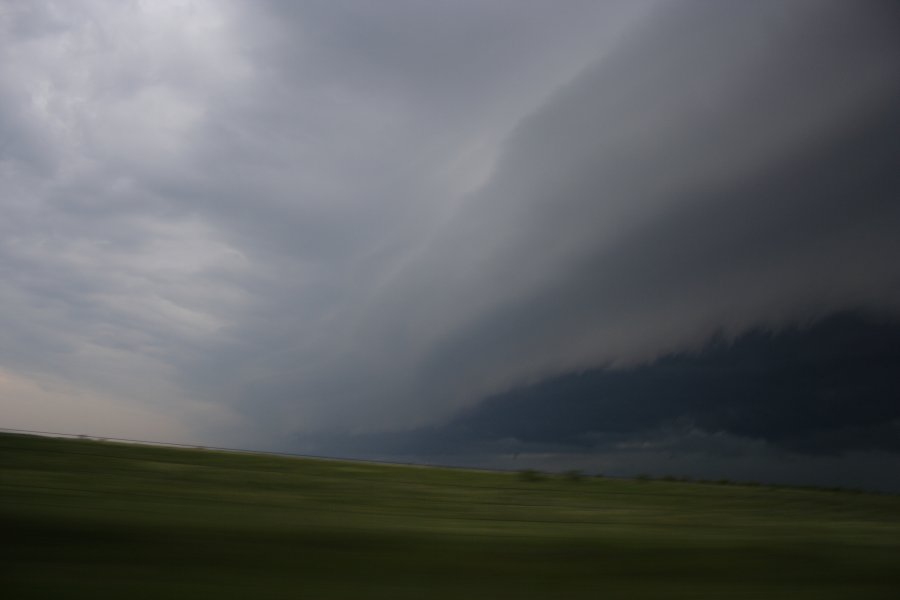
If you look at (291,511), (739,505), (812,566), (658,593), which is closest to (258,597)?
(658,593)

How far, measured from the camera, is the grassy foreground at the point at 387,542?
19.2 ft

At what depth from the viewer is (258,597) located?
5383 mm

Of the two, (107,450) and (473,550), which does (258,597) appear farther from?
(107,450)

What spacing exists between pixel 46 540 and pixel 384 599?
3.43m

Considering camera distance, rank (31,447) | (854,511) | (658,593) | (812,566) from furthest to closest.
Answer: (31,447)
(854,511)
(812,566)
(658,593)

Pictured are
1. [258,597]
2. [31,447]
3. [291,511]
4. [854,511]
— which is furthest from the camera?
[31,447]

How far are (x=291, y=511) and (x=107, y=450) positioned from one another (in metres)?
8.37

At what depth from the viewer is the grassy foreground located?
586 cm

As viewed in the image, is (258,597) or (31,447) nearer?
(258,597)

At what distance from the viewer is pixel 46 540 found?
6.55 meters

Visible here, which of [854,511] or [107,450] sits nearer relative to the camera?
[854,511]

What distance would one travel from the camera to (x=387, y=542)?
7488 millimetres

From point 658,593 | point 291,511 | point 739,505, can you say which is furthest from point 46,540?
point 739,505

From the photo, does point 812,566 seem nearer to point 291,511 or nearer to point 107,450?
point 291,511
